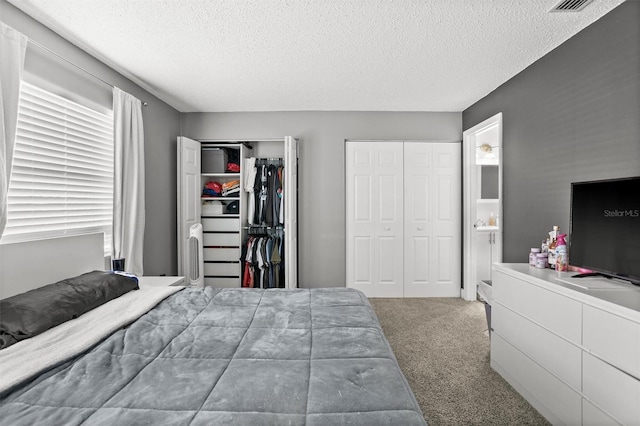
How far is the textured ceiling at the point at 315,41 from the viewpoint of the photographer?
2.10 m

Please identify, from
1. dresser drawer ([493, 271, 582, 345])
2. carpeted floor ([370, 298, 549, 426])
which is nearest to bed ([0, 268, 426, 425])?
carpeted floor ([370, 298, 549, 426])

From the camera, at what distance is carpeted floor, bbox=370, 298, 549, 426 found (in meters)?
1.97

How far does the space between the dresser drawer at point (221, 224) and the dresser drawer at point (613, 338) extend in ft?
12.5

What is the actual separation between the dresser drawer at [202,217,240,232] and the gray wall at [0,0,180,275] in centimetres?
46

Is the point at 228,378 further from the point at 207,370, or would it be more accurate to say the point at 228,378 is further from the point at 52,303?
the point at 52,303

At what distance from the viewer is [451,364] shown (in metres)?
2.57

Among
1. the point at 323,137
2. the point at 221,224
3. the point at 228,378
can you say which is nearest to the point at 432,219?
the point at 323,137

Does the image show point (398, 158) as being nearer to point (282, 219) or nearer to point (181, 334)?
point (282, 219)

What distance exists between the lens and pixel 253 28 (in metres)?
2.34

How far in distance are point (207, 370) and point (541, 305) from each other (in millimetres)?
1962

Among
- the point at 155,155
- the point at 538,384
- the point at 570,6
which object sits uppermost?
the point at 570,6

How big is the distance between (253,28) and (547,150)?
8.46ft

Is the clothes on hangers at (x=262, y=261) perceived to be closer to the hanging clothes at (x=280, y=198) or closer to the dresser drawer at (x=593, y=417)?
the hanging clothes at (x=280, y=198)

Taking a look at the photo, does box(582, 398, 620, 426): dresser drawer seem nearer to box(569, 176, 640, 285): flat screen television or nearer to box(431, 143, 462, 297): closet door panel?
box(569, 176, 640, 285): flat screen television
